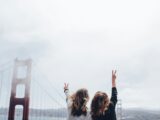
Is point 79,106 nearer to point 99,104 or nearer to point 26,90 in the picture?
point 99,104

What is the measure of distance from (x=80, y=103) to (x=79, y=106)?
28 mm

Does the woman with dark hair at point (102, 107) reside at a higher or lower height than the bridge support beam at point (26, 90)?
lower

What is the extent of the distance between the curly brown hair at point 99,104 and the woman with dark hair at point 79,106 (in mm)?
80

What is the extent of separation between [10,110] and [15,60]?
13.5 feet

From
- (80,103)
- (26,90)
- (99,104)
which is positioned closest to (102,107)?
(99,104)

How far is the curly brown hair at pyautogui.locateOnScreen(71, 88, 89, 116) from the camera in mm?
3027

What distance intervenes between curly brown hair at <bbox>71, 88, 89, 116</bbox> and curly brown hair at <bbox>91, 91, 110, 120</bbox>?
0.27ft

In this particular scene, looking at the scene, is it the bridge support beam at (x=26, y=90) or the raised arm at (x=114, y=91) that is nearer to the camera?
the raised arm at (x=114, y=91)

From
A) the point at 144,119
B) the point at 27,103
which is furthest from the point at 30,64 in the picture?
the point at 144,119

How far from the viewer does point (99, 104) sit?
2947 mm

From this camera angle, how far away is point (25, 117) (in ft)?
71.4

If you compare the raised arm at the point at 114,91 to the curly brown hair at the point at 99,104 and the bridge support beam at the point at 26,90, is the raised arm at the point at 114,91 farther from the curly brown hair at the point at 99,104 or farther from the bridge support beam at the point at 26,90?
the bridge support beam at the point at 26,90

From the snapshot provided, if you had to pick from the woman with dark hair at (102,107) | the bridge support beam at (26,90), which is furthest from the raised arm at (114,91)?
the bridge support beam at (26,90)

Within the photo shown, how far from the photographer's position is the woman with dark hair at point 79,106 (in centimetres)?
302
